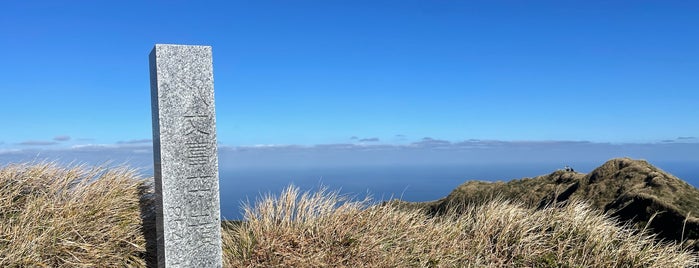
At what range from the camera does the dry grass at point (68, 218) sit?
5.68m

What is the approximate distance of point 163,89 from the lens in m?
5.86

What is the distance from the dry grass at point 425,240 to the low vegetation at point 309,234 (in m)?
0.01

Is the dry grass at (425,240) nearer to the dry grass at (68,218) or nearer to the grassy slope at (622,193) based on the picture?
the grassy slope at (622,193)

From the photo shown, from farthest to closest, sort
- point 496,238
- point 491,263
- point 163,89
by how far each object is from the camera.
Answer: point 496,238
point 491,263
point 163,89

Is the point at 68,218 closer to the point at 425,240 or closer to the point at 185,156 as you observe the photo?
the point at 185,156

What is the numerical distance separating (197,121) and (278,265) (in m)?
1.76

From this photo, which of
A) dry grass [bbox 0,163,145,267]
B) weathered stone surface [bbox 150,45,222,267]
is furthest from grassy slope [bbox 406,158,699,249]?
dry grass [bbox 0,163,145,267]

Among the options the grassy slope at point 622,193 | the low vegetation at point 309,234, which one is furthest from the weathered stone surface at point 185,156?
the grassy slope at point 622,193

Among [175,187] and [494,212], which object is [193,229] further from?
[494,212]

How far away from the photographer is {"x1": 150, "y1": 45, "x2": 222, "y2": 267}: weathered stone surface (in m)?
5.88

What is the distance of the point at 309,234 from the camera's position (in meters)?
6.58

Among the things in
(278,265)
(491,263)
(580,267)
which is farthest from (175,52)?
(580,267)

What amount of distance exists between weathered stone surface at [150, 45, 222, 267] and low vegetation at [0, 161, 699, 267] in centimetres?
50

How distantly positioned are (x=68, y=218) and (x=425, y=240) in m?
4.04
